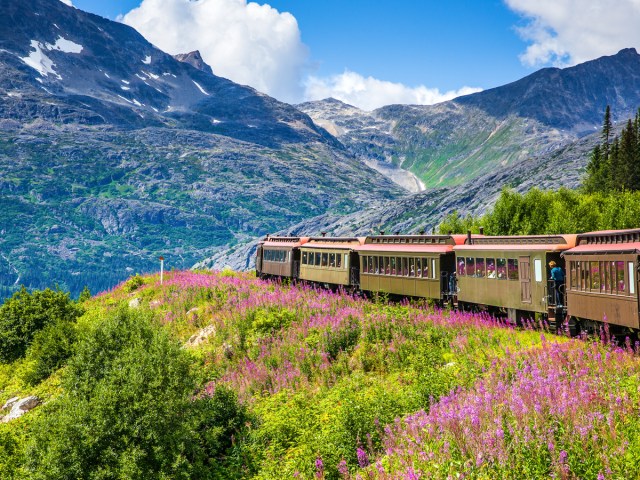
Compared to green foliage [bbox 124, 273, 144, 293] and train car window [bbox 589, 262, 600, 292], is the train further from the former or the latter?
green foliage [bbox 124, 273, 144, 293]

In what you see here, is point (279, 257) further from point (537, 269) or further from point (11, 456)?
point (11, 456)

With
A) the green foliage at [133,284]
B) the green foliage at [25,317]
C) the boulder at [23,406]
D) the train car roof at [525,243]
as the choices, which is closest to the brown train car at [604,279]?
the train car roof at [525,243]

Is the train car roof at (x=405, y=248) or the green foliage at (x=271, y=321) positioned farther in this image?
the train car roof at (x=405, y=248)

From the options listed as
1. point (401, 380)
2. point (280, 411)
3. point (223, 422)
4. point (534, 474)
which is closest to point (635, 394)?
point (534, 474)

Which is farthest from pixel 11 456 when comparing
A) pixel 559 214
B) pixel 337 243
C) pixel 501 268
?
pixel 559 214

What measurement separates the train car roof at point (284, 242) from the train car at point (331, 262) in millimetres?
1084

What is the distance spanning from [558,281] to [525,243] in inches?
104

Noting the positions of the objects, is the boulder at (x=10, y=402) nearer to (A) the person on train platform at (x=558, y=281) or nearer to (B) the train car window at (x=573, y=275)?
(A) the person on train platform at (x=558, y=281)

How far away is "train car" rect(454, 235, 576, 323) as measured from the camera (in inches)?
753

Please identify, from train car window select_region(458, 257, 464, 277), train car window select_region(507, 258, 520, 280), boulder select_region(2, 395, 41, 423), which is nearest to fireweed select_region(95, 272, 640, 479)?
train car window select_region(507, 258, 520, 280)

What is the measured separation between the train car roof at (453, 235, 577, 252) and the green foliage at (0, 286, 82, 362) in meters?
19.5

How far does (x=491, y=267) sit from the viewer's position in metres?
21.8

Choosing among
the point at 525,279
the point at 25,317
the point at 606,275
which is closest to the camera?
the point at 606,275

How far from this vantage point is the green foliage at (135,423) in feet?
32.4
